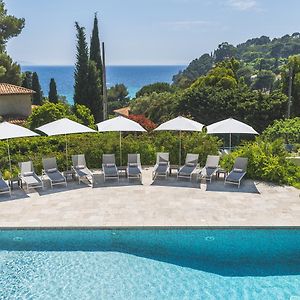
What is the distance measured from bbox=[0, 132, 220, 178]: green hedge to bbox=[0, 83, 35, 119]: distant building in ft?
57.1

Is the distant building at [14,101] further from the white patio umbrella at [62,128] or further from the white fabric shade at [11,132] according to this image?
the white fabric shade at [11,132]

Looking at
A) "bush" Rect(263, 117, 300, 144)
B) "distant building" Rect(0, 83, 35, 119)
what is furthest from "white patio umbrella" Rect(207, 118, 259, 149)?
"distant building" Rect(0, 83, 35, 119)

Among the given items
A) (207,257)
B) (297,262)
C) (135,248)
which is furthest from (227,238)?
(135,248)

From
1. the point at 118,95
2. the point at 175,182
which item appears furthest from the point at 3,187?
the point at 118,95

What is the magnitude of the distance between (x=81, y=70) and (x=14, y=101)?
263 inches

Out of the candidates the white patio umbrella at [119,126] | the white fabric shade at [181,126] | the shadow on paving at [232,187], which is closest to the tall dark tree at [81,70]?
the white patio umbrella at [119,126]

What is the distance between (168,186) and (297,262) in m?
5.62

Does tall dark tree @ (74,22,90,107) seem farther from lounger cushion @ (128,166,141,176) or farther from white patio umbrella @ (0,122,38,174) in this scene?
white patio umbrella @ (0,122,38,174)

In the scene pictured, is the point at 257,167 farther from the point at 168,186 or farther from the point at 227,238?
the point at 227,238

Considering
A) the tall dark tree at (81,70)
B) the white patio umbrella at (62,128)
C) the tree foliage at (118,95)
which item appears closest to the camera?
the white patio umbrella at (62,128)

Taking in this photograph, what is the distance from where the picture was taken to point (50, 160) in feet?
45.2

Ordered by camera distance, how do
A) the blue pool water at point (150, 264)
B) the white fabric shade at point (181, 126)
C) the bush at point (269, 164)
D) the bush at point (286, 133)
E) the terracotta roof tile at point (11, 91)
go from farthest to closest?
1. the terracotta roof tile at point (11, 91)
2. the bush at point (286, 133)
3. the white fabric shade at point (181, 126)
4. the bush at point (269, 164)
5. the blue pool water at point (150, 264)

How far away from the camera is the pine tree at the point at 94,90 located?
33625 mm

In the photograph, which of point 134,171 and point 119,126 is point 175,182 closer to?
point 134,171
